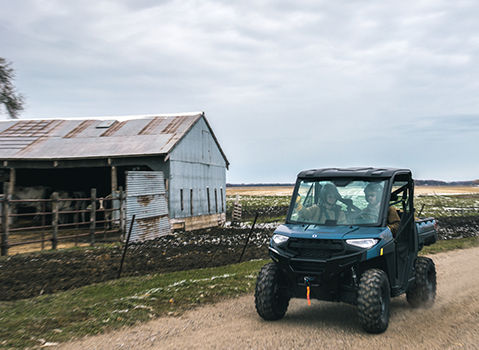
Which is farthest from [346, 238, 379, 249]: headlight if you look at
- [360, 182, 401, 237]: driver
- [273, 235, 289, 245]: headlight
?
[273, 235, 289, 245]: headlight

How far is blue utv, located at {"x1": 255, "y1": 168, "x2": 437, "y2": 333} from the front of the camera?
267 inches

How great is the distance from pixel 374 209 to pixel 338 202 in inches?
23.7

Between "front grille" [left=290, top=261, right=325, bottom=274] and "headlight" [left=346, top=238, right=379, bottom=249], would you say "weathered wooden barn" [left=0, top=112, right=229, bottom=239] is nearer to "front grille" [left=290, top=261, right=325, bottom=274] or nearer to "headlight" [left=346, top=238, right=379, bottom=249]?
"front grille" [left=290, top=261, right=325, bottom=274]

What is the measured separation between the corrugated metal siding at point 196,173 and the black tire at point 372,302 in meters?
18.8

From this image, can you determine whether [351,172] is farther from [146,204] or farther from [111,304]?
[146,204]

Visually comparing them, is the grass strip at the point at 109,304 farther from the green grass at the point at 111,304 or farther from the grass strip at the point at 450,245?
the grass strip at the point at 450,245

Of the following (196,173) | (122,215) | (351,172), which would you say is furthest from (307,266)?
(196,173)

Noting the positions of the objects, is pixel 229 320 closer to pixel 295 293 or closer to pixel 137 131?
pixel 295 293

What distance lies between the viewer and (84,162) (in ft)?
84.3

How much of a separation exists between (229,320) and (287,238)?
178 centimetres

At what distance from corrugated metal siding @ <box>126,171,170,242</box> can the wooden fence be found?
57 centimetres

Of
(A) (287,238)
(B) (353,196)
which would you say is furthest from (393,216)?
(A) (287,238)

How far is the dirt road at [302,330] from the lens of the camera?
6.48 meters

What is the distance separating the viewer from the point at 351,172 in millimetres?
7828
